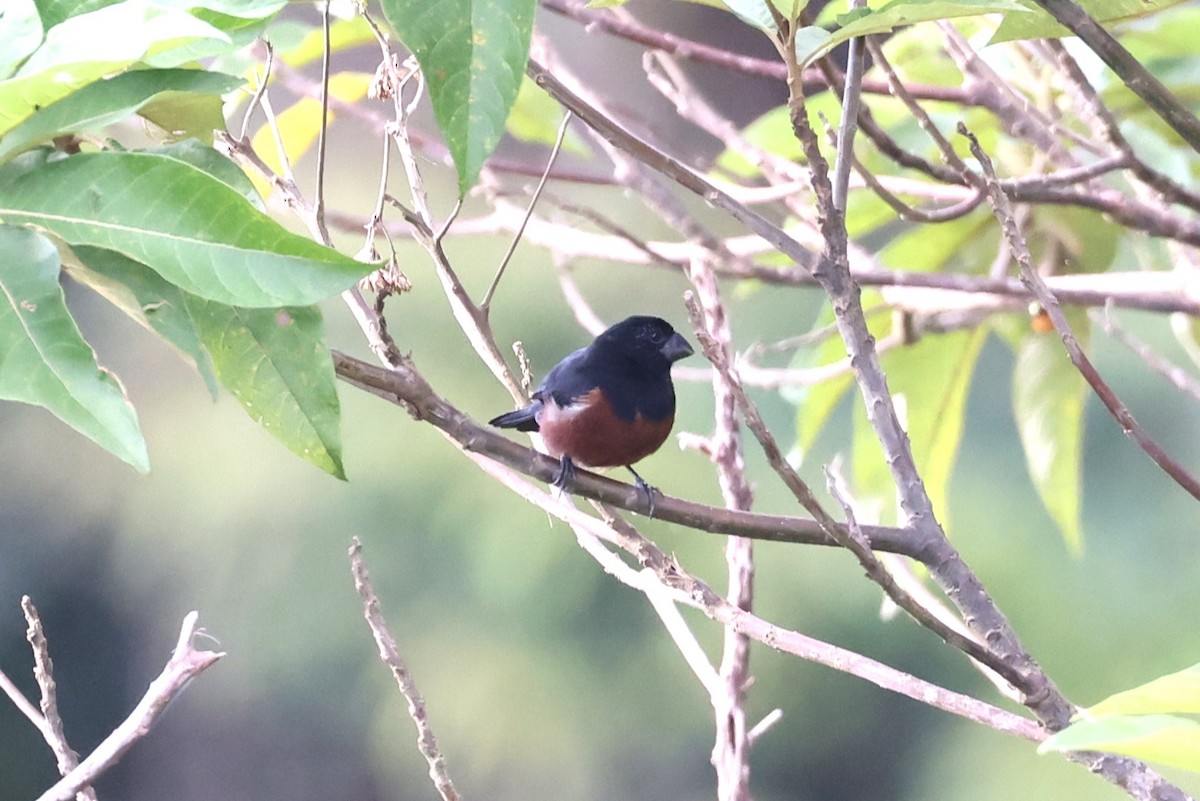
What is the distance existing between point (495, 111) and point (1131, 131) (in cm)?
72

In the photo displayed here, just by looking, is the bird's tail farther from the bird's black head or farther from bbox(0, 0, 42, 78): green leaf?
bbox(0, 0, 42, 78): green leaf

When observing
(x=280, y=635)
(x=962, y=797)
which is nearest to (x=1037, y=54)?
(x=962, y=797)

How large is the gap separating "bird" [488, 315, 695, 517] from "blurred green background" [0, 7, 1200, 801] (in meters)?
0.72

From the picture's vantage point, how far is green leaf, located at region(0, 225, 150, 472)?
36 cm

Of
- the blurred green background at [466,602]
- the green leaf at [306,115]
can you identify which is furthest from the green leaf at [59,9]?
the blurred green background at [466,602]

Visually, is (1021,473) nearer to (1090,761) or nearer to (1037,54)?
(1037,54)

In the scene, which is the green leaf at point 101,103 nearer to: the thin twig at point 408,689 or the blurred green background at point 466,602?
the thin twig at point 408,689

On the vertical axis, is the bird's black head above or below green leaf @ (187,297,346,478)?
above

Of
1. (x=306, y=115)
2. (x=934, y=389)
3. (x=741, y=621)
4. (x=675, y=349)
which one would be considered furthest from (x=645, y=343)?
(x=741, y=621)

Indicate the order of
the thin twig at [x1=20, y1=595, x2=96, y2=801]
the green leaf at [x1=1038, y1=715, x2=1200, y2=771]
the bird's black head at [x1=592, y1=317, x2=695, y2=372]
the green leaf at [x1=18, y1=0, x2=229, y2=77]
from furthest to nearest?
the bird's black head at [x1=592, y1=317, x2=695, y2=372] < the thin twig at [x1=20, y1=595, x2=96, y2=801] < the green leaf at [x1=18, y1=0, x2=229, y2=77] < the green leaf at [x1=1038, y1=715, x2=1200, y2=771]

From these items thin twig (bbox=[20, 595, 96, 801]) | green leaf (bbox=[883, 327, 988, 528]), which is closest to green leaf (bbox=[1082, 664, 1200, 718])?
thin twig (bbox=[20, 595, 96, 801])

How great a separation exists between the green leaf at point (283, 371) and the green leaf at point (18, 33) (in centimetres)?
10

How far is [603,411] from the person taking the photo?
100 cm

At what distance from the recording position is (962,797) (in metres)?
1.76
